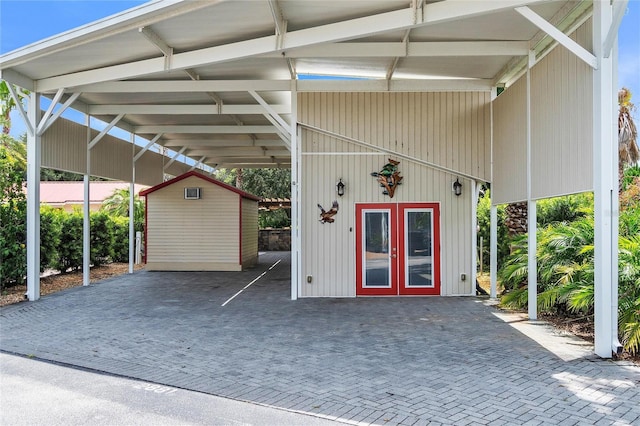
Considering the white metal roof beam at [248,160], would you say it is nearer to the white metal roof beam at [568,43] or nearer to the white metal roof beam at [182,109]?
the white metal roof beam at [182,109]

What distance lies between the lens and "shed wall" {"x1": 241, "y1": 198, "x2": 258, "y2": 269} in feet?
52.0

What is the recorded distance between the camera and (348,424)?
379 cm

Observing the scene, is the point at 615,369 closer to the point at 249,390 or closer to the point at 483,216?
the point at 249,390

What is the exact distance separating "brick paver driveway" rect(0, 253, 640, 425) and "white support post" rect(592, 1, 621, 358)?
18.3 inches

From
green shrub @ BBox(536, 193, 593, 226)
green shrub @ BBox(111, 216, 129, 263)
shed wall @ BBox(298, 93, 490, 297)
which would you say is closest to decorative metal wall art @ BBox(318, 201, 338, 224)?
shed wall @ BBox(298, 93, 490, 297)

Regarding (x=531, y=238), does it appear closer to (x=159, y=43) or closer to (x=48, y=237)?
(x=159, y=43)

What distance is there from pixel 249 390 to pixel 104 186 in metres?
27.8

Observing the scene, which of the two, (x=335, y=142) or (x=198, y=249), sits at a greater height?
(x=335, y=142)

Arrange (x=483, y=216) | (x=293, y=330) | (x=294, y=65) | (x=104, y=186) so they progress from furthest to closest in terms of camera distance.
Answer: (x=104, y=186) → (x=483, y=216) → (x=294, y=65) → (x=293, y=330)

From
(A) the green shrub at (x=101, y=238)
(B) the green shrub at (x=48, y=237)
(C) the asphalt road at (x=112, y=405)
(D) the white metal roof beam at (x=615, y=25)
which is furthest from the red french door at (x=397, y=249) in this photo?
(A) the green shrub at (x=101, y=238)

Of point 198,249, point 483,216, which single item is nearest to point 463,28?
point 483,216

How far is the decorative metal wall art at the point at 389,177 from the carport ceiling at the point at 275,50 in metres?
1.55

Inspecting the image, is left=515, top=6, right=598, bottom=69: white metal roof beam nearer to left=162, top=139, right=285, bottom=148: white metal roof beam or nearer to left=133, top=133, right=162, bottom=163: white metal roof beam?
left=162, top=139, right=285, bottom=148: white metal roof beam

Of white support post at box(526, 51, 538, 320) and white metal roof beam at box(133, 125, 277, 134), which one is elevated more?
white metal roof beam at box(133, 125, 277, 134)
